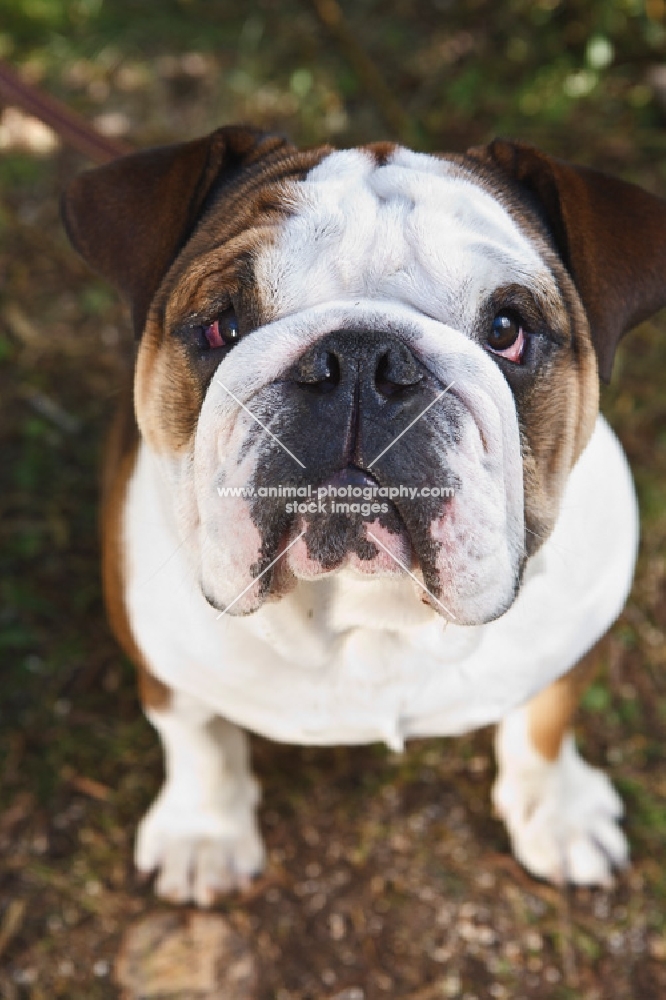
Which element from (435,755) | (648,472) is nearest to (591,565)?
(435,755)

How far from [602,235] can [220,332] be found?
32.9 inches

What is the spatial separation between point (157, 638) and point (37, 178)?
107 inches

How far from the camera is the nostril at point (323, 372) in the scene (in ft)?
5.94

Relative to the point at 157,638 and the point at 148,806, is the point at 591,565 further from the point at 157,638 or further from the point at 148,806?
the point at 148,806

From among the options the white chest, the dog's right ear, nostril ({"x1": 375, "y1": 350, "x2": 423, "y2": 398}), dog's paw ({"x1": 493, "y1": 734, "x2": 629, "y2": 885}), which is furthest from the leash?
dog's paw ({"x1": 493, "y1": 734, "x2": 629, "y2": 885})

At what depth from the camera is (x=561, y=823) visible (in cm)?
323

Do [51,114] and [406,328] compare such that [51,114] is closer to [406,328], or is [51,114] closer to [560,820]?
[406,328]

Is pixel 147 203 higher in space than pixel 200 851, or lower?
higher

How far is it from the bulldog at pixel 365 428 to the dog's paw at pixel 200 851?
49 cm

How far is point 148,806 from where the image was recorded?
341 centimetres

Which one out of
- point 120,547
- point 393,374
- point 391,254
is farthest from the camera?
point 120,547

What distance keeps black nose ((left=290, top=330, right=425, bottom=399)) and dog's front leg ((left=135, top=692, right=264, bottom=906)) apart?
150cm

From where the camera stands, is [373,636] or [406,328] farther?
[373,636]

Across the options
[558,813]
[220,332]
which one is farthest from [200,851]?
Result: [220,332]
